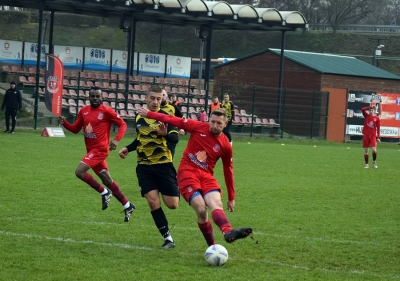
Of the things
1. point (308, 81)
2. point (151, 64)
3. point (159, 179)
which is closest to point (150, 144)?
point (159, 179)

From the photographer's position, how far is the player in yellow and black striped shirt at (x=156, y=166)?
337 inches

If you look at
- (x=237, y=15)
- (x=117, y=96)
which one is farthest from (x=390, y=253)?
(x=237, y=15)

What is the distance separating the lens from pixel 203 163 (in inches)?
318

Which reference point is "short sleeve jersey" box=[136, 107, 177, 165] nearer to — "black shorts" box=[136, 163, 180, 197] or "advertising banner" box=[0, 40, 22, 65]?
"black shorts" box=[136, 163, 180, 197]

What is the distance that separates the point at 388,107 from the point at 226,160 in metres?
34.2

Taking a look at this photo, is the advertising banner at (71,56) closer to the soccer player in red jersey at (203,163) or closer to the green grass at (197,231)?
the green grass at (197,231)

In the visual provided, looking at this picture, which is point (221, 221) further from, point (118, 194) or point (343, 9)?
point (343, 9)

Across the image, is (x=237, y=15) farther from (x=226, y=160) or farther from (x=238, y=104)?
Result: (x=226, y=160)

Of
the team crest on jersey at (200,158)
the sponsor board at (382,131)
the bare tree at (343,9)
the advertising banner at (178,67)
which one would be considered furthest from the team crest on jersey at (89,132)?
the bare tree at (343,9)

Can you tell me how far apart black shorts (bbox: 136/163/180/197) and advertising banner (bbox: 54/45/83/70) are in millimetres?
27968

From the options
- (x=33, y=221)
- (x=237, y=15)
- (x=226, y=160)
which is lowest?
(x=33, y=221)

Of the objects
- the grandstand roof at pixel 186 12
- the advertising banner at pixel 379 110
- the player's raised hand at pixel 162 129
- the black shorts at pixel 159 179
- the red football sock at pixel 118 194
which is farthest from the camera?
the advertising banner at pixel 379 110

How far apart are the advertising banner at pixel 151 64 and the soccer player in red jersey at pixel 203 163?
3073 centimetres

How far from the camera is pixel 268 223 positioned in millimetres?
10680
